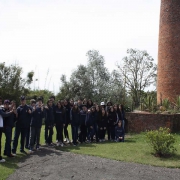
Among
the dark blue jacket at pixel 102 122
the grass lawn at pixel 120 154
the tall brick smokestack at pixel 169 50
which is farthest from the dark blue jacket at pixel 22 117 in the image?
the tall brick smokestack at pixel 169 50

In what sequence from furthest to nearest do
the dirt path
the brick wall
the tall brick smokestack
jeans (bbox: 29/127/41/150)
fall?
1. the tall brick smokestack
2. the brick wall
3. jeans (bbox: 29/127/41/150)
4. the dirt path

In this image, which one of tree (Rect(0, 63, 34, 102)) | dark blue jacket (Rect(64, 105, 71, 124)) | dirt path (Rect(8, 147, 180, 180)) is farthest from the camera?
tree (Rect(0, 63, 34, 102))

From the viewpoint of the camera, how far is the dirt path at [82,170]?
6777 mm

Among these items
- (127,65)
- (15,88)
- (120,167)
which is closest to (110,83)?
(127,65)

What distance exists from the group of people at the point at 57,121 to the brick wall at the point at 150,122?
1.84 m

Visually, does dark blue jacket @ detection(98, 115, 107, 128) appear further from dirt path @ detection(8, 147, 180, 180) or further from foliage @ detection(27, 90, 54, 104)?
foliage @ detection(27, 90, 54, 104)

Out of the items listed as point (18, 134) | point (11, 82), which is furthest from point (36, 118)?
point (11, 82)

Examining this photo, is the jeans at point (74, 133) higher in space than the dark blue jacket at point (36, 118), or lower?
lower

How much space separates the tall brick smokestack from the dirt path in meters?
10.8

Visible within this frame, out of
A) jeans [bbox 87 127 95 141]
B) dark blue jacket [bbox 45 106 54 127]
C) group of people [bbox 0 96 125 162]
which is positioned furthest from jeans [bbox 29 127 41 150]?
jeans [bbox 87 127 95 141]

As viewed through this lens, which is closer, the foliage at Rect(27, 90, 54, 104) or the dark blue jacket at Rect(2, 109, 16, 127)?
the dark blue jacket at Rect(2, 109, 16, 127)

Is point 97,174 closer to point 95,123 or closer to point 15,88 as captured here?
point 95,123

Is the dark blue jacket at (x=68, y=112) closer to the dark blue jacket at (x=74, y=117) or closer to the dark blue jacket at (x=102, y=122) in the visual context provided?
the dark blue jacket at (x=74, y=117)

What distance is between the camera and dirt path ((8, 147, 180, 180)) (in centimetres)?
678
